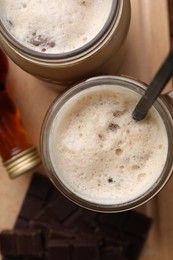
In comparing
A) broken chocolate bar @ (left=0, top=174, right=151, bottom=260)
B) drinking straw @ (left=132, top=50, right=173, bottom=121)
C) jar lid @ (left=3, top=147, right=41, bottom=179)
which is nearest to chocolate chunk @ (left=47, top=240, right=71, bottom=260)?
broken chocolate bar @ (left=0, top=174, right=151, bottom=260)

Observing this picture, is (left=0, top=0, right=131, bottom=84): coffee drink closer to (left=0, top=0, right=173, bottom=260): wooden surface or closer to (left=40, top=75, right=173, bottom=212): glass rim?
(left=40, top=75, right=173, bottom=212): glass rim

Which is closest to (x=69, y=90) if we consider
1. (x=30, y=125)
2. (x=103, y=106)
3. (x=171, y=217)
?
(x=103, y=106)

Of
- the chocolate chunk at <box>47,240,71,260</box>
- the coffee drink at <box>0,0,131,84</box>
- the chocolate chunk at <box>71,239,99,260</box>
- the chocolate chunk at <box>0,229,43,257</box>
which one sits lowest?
the chocolate chunk at <box>0,229,43,257</box>

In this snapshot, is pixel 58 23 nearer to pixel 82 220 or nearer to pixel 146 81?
pixel 146 81

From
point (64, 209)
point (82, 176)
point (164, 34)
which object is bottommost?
point (64, 209)

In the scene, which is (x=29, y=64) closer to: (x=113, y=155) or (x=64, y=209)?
(x=113, y=155)

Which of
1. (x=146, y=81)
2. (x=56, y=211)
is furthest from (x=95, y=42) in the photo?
(x=56, y=211)

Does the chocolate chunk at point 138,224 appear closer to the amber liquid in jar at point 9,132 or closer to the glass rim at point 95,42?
the amber liquid in jar at point 9,132
